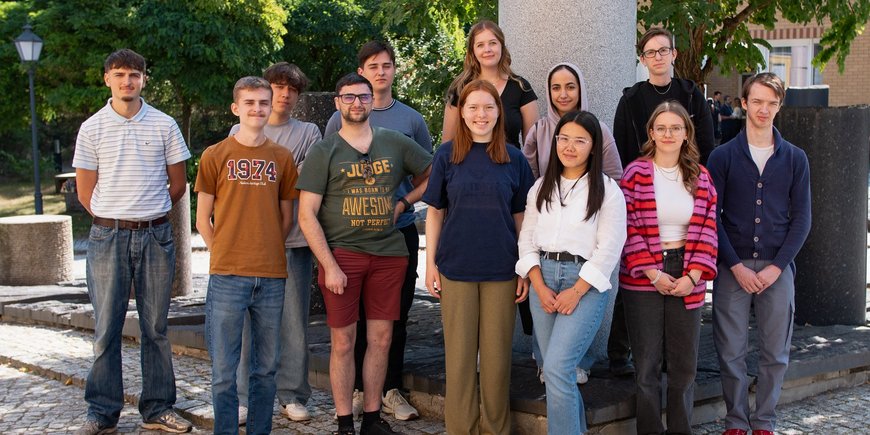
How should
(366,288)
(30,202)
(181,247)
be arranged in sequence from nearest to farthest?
(366,288)
(181,247)
(30,202)

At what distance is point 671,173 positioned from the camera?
4.99 meters

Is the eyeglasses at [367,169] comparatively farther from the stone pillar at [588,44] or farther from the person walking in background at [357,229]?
the stone pillar at [588,44]

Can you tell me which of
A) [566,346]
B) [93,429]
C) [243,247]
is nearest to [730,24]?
[566,346]

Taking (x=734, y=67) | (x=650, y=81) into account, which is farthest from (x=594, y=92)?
(x=734, y=67)

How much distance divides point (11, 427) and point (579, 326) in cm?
339

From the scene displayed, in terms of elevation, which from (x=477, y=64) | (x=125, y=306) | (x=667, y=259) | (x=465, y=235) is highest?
(x=477, y=64)

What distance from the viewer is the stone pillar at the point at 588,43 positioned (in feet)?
20.6

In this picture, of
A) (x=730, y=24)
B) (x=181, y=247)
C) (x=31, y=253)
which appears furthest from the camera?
(x=31, y=253)

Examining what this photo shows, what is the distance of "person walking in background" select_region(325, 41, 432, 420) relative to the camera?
225 inches

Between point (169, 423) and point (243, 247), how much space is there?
1.30 meters

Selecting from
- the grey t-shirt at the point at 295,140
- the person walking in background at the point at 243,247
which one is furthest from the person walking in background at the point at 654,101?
the person walking in background at the point at 243,247

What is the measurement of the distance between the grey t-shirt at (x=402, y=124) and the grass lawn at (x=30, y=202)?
17259mm

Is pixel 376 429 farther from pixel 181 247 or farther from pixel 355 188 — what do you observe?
pixel 181 247

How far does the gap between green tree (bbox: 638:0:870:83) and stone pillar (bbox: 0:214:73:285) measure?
23.7 ft
